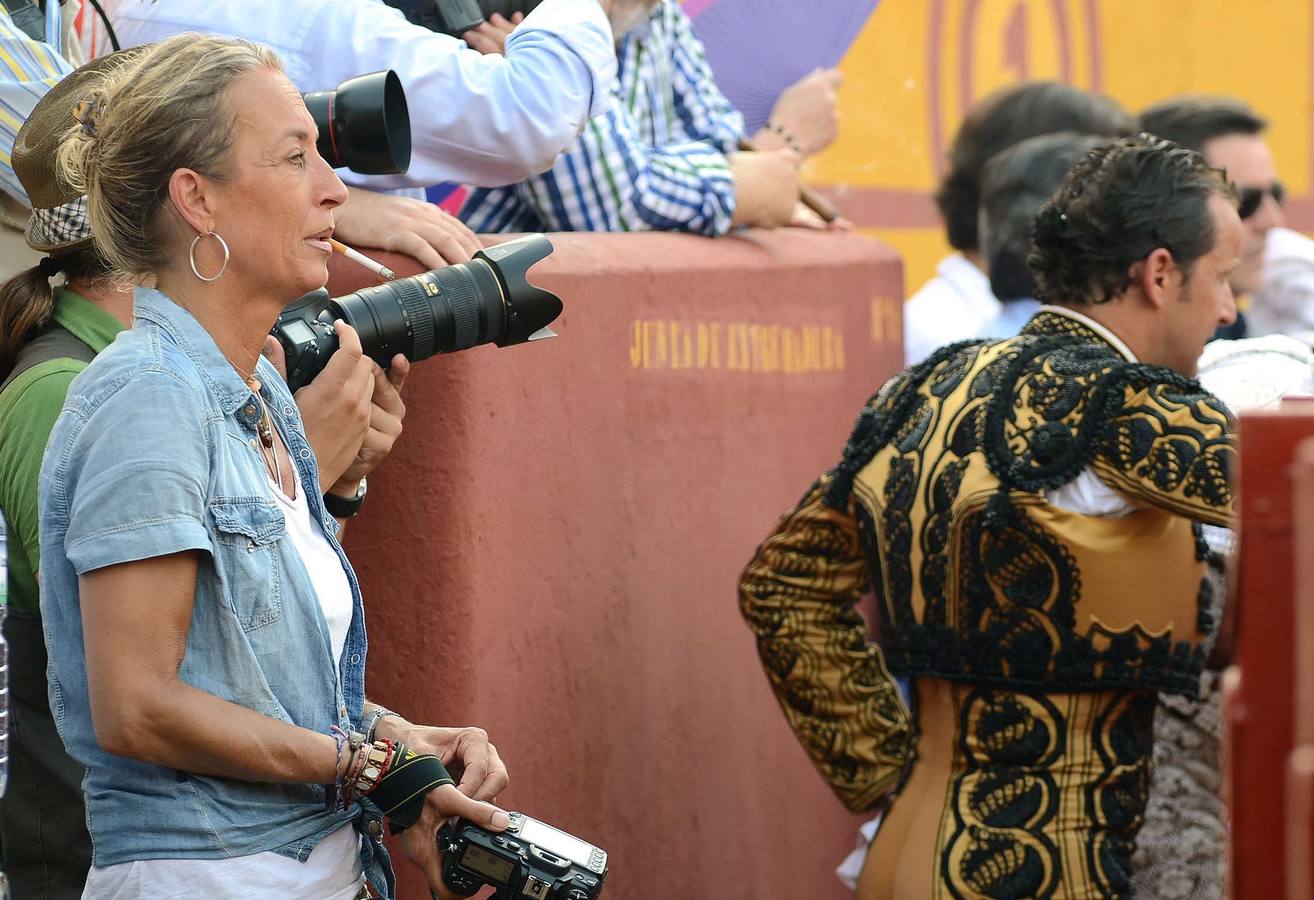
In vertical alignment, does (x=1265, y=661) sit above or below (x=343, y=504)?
above

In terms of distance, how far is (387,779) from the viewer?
2043 millimetres

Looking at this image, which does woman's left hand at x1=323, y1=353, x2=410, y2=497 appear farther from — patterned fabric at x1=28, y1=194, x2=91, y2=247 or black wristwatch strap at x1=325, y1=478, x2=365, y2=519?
patterned fabric at x1=28, y1=194, x2=91, y2=247

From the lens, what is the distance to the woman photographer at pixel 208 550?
1863mm

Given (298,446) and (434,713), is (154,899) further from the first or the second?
(434,713)

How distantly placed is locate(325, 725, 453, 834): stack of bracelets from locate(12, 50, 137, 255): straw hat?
0.84 meters

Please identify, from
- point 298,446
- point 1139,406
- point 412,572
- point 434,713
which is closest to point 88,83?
point 298,446

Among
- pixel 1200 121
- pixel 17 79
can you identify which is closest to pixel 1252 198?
pixel 1200 121

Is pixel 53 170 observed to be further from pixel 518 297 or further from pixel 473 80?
pixel 473 80

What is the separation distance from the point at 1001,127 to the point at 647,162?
6.35ft

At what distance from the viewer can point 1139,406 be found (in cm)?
272

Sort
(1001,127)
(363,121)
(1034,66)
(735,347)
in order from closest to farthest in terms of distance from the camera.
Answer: (363,121) < (735,347) < (1001,127) < (1034,66)

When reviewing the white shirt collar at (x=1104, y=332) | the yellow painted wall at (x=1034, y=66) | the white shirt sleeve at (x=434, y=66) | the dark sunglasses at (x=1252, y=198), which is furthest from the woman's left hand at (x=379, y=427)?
the yellow painted wall at (x=1034, y=66)

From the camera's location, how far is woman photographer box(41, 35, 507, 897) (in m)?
1.86

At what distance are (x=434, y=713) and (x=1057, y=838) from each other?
98cm
